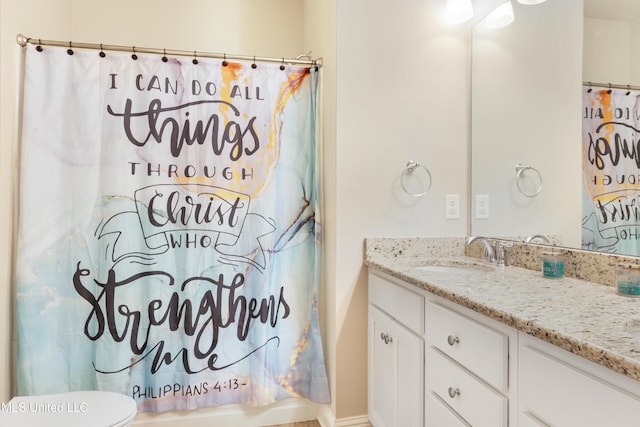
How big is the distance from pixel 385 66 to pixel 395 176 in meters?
0.54

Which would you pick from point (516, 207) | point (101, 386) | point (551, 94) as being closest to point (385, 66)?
point (551, 94)

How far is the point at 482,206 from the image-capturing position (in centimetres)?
199

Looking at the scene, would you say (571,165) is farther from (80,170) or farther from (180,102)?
(80,170)

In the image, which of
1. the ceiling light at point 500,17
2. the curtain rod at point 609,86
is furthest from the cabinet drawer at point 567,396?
the ceiling light at point 500,17

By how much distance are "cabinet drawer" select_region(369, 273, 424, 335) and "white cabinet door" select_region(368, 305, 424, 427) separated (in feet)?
0.11

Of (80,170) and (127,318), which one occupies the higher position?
(80,170)

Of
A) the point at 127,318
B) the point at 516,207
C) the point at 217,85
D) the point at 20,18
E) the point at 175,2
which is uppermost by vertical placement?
the point at 175,2

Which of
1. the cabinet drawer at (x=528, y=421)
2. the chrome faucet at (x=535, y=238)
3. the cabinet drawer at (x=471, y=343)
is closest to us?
the cabinet drawer at (x=528, y=421)

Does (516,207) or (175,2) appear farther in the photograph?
(175,2)

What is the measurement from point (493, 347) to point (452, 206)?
1.07 metres

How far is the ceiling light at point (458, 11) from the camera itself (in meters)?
A: 1.96

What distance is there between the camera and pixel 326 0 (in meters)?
2.05

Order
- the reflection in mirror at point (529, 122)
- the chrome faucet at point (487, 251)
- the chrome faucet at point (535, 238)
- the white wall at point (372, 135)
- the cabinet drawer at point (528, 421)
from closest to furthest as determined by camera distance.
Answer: the cabinet drawer at point (528, 421)
the reflection in mirror at point (529, 122)
the chrome faucet at point (535, 238)
the chrome faucet at point (487, 251)
the white wall at point (372, 135)

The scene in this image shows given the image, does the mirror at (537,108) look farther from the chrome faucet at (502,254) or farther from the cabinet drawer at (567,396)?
the cabinet drawer at (567,396)
